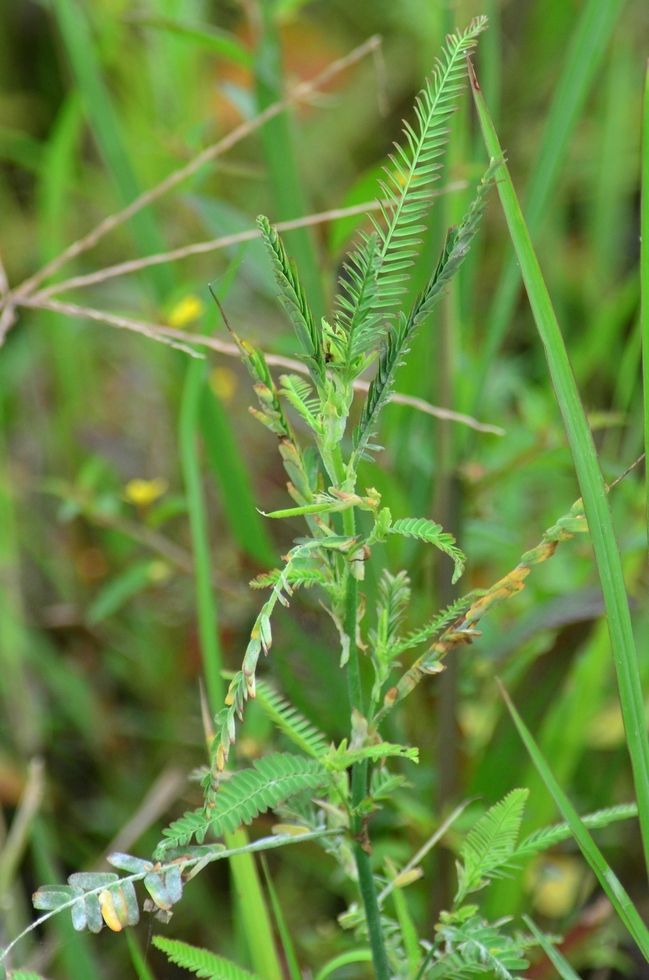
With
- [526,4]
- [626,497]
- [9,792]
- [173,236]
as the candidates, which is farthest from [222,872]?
[526,4]

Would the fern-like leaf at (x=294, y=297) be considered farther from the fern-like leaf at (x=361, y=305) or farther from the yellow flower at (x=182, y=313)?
the yellow flower at (x=182, y=313)

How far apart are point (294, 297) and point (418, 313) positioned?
0.04m

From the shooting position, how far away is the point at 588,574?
814 mm

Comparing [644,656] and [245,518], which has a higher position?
[245,518]

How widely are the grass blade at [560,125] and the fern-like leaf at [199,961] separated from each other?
432 millimetres

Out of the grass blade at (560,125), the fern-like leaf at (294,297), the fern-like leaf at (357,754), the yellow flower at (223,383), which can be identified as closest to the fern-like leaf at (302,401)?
the fern-like leaf at (294,297)

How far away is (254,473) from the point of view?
105cm

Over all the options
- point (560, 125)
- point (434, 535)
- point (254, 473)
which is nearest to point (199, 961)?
point (434, 535)

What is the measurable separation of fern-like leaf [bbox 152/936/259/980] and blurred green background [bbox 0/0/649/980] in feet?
0.47

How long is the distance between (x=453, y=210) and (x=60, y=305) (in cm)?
37

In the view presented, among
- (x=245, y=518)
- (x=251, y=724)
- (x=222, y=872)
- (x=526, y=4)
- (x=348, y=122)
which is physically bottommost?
(x=222, y=872)

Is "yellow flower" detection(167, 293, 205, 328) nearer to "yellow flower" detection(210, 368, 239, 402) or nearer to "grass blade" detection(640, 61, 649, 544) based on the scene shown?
"yellow flower" detection(210, 368, 239, 402)

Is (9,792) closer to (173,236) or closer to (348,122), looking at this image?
(173,236)

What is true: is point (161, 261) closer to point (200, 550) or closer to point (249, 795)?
point (200, 550)
